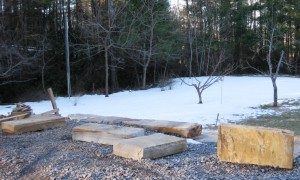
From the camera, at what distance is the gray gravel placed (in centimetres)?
455

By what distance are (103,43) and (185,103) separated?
24.4 feet

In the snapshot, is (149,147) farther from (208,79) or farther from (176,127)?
(208,79)

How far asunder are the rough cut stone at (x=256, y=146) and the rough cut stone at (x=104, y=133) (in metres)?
1.47

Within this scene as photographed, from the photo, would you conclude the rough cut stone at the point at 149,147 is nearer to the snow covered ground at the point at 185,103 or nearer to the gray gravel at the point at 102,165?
the gray gravel at the point at 102,165

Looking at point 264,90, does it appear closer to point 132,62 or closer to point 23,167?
point 132,62

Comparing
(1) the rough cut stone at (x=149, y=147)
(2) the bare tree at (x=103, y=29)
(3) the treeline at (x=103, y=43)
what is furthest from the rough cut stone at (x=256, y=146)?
(2) the bare tree at (x=103, y=29)

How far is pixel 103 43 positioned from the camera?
76.3 feet

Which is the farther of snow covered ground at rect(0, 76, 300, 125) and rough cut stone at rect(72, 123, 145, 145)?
snow covered ground at rect(0, 76, 300, 125)

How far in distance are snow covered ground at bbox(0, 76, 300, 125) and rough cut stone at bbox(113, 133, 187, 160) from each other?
6.83m

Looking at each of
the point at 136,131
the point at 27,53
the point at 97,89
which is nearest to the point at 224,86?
the point at 97,89

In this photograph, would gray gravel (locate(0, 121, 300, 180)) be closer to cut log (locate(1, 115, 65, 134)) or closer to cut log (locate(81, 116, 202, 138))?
cut log (locate(81, 116, 202, 138))

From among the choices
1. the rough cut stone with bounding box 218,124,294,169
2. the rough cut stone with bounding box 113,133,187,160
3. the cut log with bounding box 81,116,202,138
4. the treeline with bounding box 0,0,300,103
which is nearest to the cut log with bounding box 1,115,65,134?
the cut log with bounding box 81,116,202,138

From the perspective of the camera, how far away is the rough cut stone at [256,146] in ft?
15.0

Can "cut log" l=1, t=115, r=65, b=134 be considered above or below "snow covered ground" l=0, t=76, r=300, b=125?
above
